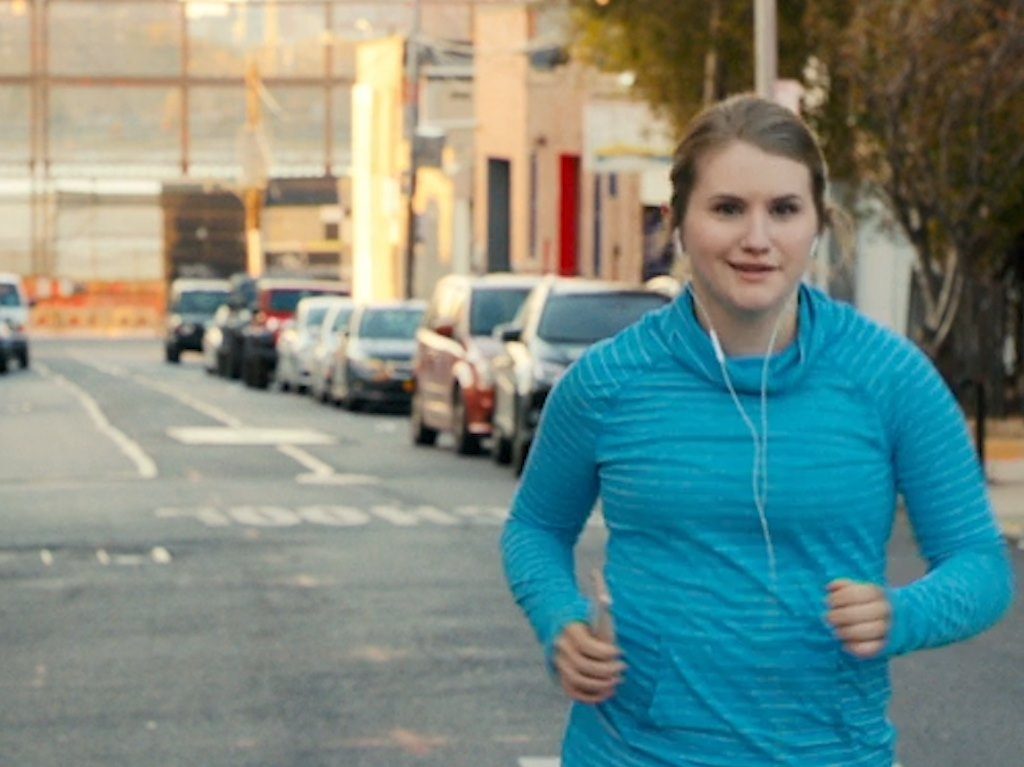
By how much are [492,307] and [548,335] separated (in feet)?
14.4

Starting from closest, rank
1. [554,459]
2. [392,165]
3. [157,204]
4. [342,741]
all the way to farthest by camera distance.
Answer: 1. [554,459]
2. [342,741]
3. [392,165]
4. [157,204]

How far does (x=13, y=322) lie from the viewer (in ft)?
203

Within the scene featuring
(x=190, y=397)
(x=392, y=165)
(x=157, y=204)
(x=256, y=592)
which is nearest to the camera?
(x=256, y=592)

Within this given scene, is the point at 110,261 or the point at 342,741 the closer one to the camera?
the point at 342,741

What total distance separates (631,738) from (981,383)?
17974 mm

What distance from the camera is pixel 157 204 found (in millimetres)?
118688

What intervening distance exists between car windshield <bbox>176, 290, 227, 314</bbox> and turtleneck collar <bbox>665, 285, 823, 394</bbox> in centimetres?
7022

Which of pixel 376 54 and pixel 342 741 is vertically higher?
pixel 376 54

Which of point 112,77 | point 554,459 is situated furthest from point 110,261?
point 554,459

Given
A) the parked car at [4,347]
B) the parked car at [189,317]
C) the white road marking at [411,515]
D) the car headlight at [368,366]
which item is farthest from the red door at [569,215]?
the white road marking at [411,515]

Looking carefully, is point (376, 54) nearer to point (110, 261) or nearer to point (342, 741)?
point (110, 261)

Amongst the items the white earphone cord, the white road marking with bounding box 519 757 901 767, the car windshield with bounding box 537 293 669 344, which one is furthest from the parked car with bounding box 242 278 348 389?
the white earphone cord

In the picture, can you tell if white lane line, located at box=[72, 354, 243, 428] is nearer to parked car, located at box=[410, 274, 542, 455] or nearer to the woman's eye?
parked car, located at box=[410, 274, 542, 455]

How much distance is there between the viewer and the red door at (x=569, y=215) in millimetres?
64375
